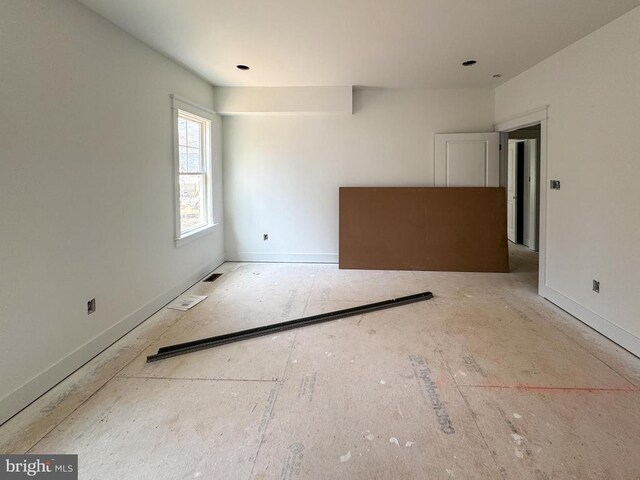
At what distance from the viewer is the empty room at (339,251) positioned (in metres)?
1.78

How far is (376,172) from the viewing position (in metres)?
5.33

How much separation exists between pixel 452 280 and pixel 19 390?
168 inches

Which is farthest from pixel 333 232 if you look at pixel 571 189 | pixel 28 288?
pixel 28 288

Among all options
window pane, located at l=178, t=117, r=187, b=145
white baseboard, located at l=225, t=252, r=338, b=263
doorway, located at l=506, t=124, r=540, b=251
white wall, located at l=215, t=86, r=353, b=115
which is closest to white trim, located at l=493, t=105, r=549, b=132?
doorway, located at l=506, t=124, r=540, b=251

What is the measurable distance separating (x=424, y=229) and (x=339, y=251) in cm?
126

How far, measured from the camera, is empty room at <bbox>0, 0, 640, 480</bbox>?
5.84 feet

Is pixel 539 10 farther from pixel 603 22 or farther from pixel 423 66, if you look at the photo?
pixel 423 66

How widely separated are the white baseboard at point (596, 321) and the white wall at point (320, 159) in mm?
2310

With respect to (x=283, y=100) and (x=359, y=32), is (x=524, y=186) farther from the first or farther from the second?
(x=359, y=32)

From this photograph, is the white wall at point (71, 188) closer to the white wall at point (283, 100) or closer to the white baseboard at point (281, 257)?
the white wall at point (283, 100)

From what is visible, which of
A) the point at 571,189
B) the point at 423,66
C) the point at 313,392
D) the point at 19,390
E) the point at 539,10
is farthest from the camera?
the point at 423,66

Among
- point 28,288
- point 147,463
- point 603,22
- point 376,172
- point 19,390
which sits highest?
point 603,22

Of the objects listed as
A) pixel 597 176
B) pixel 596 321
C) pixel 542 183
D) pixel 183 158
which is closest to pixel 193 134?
pixel 183 158

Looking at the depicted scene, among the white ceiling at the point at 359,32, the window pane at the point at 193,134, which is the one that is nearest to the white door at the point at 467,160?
the white ceiling at the point at 359,32
